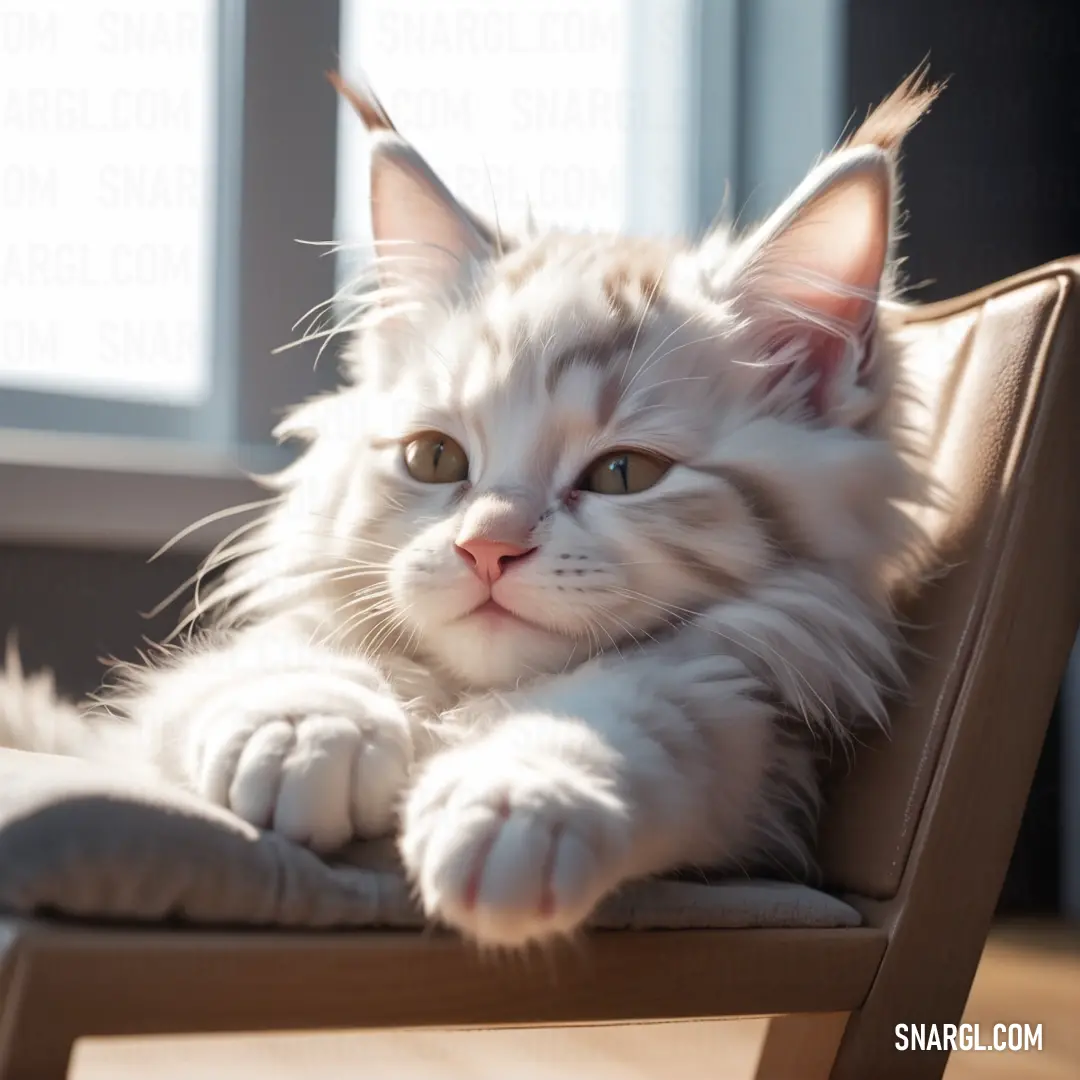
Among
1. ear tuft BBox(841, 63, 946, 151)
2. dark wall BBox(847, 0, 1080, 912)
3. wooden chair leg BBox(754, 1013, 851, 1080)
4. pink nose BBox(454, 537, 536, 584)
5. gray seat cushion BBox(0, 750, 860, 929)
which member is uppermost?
dark wall BBox(847, 0, 1080, 912)

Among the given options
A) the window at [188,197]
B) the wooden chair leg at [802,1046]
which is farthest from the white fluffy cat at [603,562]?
the window at [188,197]

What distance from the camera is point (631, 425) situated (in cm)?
91

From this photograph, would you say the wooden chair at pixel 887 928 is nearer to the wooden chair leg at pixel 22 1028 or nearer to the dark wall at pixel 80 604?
the wooden chair leg at pixel 22 1028

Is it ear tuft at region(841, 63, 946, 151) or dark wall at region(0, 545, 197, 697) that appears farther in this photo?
dark wall at region(0, 545, 197, 697)

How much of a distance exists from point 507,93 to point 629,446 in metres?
1.59

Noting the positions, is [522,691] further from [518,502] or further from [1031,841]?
[1031,841]

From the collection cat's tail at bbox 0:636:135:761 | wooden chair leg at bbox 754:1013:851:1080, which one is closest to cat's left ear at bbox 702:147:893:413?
wooden chair leg at bbox 754:1013:851:1080

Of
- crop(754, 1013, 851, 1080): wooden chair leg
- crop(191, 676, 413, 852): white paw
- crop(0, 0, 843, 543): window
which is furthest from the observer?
crop(0, 0, 843, 543): window

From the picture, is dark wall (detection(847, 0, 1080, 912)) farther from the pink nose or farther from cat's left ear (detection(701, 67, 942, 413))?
the pink nose

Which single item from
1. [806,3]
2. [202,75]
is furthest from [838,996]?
[806,3]

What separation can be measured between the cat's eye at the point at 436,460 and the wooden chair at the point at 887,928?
383mm

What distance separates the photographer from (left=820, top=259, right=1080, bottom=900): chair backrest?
81 centimetres

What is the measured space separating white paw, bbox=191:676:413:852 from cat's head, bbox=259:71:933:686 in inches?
6.5

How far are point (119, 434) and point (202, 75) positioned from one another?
0.65 m
